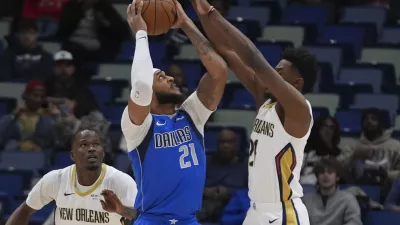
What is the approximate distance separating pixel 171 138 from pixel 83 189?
1.55 meters

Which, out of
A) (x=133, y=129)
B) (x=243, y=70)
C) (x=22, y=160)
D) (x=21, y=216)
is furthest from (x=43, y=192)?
(x=22, y=160)

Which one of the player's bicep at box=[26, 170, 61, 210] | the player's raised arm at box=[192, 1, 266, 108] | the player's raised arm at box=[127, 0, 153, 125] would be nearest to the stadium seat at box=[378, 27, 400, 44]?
the player's bicep at box=[26, 170, 61, 210]

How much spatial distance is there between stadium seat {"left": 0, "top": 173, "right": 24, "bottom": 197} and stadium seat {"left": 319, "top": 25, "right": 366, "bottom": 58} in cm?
398

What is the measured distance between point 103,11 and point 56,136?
213cm

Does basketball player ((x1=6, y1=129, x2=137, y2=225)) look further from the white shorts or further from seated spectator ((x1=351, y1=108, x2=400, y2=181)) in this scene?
seated spectator ((x1=351, y1=108, x2=400, y2=181))

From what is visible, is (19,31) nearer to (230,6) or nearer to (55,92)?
(55,92)

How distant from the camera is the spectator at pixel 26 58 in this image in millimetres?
13000

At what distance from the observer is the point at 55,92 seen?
12.3m

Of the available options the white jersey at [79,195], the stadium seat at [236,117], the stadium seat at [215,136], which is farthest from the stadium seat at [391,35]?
the white jersey at [79,195]

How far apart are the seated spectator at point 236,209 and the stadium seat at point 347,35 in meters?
3.60

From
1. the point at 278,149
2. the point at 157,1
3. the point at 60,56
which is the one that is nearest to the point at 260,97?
the point at 278,149

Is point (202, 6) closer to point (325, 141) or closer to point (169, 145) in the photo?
point (169, 145)

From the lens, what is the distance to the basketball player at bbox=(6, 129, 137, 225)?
25.5 feet

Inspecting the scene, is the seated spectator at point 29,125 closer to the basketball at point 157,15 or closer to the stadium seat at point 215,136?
the stadium seat at point 215,136
